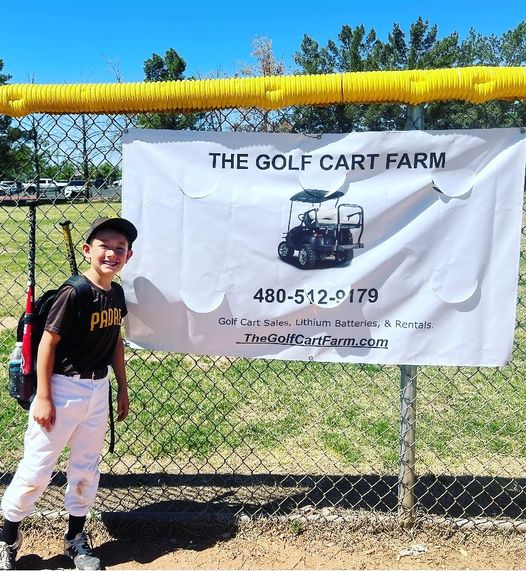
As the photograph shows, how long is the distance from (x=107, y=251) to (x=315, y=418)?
90.8 inches

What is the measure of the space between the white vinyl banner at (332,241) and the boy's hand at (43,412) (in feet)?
1.99

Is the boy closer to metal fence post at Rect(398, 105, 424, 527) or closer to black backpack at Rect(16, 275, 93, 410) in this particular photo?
black backpack at Rect(16, 275, 93, 410)

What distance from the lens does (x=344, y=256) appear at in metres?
2.79

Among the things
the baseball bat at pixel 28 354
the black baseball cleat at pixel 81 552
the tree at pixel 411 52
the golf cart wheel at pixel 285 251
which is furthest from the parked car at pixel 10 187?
the tree at pixel 411 52

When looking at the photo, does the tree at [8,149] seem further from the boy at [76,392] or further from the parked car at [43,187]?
the boy at [76,392]

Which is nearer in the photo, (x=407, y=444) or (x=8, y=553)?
(x=8, y=553)

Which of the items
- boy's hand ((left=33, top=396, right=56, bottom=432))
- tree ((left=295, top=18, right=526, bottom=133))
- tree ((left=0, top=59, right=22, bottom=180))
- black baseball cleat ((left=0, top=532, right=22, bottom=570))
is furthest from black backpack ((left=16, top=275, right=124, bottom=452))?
tree ((left=295, top=18, right=526, bottom=133))

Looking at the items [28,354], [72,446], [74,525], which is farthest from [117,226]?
[74,525]

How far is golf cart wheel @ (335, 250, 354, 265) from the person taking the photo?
2787mm

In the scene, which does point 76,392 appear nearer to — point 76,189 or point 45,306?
point 45,306

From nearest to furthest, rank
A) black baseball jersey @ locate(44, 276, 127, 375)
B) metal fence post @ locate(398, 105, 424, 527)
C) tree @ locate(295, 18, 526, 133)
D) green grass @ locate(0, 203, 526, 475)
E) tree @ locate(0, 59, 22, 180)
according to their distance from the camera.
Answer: black baseball jersey @ locate(44, 276, 127, 375)
metal fence post @ locate(398, 105, 424, 527)
tree @ locate(0, 59, 22, 180)
green grass @ locate(0, 203, 526, 475)
tree @ locate(295, 18, 526, 133)

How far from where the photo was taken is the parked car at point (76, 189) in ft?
9.77

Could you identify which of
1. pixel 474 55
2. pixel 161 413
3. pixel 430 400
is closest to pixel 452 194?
pixel 430 400

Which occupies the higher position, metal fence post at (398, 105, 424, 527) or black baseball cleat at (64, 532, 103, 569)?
metal fence post at (398, 105, 424, 527)
